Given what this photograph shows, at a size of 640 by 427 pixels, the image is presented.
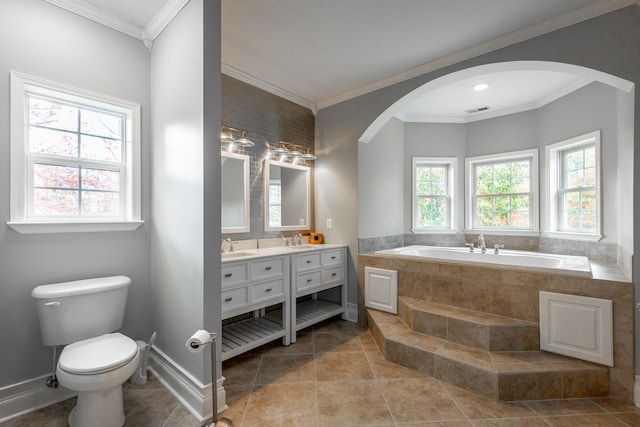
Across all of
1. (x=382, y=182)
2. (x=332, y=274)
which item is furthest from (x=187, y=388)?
(x=382, y=182)

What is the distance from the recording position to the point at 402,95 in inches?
119

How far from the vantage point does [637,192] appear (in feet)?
6.31

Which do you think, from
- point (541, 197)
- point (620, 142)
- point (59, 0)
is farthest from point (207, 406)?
point (541, 197)

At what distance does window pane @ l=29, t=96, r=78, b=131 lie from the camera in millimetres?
1941

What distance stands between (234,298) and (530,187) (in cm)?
393

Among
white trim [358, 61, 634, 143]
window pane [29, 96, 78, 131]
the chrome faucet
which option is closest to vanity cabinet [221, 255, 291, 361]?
the chrome faucet

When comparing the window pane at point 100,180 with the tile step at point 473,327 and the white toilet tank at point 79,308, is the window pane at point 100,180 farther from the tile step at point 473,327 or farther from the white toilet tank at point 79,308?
the tile step at point 473,327

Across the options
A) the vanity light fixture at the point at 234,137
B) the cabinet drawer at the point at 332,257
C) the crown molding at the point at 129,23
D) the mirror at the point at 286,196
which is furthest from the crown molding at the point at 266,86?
the cabinet drawer at the point at 332,257

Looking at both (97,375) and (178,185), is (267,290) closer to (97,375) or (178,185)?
(178,185)

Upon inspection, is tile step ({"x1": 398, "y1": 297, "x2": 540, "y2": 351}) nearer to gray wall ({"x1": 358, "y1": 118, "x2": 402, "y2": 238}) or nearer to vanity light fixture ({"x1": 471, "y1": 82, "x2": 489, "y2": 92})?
gray wall ({"x1": 358, "y1": 118, "x2": 402, "y2": 238})

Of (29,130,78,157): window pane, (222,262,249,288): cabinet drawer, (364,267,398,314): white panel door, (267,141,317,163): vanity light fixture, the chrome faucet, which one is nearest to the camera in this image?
(29,130,78,157): window pane

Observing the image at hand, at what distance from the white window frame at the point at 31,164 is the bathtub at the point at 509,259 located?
2.47 m

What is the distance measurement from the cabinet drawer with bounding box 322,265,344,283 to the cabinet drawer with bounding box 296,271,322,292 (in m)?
0.08

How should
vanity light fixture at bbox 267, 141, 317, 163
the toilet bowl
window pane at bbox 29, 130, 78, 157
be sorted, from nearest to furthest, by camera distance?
the toilet bowl < window pane at bbox 29, 130, 78, 157 < vanity light fixture at bbox 267, 141, 317, 163
